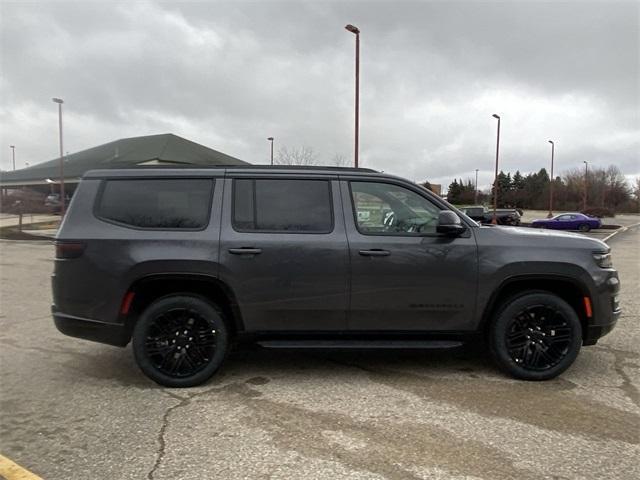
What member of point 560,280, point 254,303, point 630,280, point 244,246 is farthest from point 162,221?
point 630,280

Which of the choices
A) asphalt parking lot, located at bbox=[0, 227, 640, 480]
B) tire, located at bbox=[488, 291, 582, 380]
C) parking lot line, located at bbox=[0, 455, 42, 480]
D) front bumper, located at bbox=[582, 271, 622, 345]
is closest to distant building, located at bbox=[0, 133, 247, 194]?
asphalt parking lot, located at bbox=[0, 227, 640, 480]

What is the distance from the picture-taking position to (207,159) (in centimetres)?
4206

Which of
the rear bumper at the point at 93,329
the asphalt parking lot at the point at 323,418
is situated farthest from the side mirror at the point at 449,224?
the rear bumper at the point at 93,329

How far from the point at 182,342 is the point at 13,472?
5.12 ft

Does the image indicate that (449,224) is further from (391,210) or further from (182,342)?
(182,342)

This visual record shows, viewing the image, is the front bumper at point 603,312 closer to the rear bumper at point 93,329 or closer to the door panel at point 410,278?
the door panel at point 410,278

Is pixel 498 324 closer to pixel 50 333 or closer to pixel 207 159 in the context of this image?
pixel 50 333

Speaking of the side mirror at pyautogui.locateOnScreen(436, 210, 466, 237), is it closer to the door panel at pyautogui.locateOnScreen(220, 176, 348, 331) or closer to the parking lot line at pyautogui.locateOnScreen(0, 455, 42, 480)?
the door panel at pyautogui.locateOnScreen(220, 176, 348, 331)

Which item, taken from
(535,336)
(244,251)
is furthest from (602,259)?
(244,251)

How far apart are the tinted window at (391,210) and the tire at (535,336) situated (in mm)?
1019

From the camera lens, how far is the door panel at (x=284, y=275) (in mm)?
4223

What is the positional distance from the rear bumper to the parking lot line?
4.34ft

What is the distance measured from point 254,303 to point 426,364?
186 cm

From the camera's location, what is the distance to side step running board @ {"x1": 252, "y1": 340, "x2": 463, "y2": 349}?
169 inches
